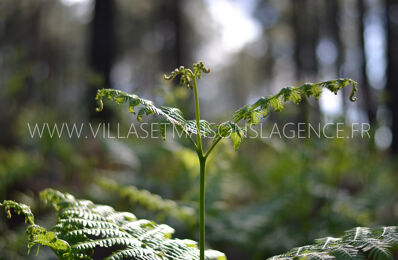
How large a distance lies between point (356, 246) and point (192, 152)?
1.95 metres

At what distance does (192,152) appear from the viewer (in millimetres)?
2893

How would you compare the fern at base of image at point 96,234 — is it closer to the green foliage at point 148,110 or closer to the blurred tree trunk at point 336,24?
the green foliage at point 148,110

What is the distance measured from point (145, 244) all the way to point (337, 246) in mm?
624

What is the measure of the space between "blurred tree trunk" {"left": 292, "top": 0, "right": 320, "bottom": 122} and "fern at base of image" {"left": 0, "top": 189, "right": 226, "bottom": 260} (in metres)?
12.7

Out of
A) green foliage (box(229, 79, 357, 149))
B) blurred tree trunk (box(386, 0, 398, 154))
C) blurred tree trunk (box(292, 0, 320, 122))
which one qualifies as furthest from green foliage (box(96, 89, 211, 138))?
blurred tree trunk (box(292, 0, 320, 122))

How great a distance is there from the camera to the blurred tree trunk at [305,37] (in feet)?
45.0

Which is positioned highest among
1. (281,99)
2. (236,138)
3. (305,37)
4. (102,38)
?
(305,37)

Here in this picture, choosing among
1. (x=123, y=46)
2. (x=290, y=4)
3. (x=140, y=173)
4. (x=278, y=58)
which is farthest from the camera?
(x=278, y=58)

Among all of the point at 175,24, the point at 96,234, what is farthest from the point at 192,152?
the point at 175,24

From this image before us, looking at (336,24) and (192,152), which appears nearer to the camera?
(192,152)

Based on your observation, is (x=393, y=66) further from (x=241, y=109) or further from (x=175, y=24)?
(x=175, y=24)

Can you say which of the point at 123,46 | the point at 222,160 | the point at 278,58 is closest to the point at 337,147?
the point at 222,160

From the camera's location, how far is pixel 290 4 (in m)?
15.0

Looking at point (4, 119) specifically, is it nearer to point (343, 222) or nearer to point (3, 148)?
point (3, 148)
